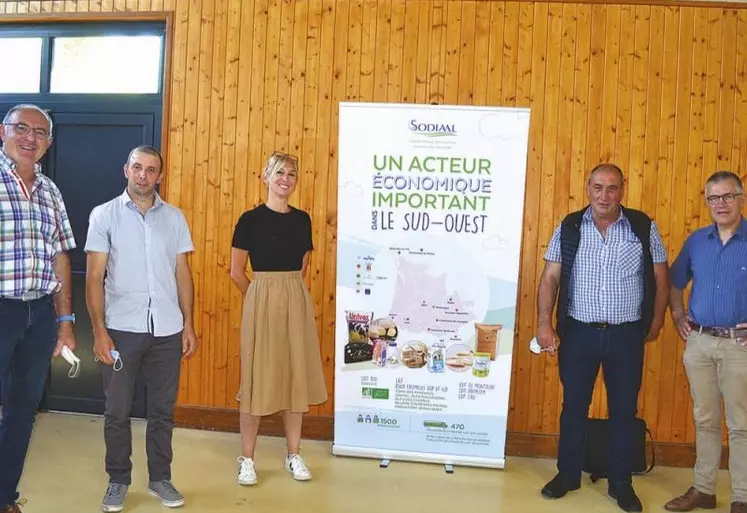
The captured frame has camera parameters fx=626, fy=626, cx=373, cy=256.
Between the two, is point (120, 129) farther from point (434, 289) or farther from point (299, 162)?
point (434, 289)

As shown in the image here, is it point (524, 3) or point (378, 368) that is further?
point (524, 3)

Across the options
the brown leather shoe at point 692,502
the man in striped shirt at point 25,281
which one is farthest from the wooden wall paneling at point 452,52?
the brown leather shoe at point 692,502

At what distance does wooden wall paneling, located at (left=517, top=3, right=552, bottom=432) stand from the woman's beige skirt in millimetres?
1501

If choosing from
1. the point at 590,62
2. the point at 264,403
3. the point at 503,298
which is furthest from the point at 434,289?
the point at 590,62

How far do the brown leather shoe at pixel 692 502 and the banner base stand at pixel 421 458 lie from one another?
0.86 metres

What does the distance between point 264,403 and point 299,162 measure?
1.59 m

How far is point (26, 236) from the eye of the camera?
7.97ft

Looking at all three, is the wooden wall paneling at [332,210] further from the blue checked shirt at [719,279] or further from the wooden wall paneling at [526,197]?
the blue checked shirt at [719,279]

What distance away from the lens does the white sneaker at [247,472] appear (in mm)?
3166

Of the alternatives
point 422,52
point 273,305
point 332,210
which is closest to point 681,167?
point 422,52

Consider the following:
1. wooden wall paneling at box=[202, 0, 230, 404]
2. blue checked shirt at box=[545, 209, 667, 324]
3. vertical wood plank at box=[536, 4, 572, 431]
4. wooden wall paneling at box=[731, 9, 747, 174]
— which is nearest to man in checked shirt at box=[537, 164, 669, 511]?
blue checked shirt at box=[545, 209, 667, 324]

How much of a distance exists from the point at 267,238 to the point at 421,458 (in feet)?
4.95

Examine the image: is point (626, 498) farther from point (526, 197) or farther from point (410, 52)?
point (410, 52)

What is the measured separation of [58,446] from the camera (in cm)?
368
